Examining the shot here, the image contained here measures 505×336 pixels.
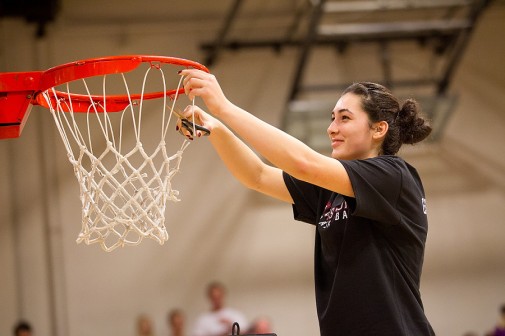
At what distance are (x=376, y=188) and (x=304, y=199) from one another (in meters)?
0.49

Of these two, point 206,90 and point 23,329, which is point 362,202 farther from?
point 23,329

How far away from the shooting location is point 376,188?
2.43 m

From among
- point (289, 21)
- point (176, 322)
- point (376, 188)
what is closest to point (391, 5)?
point (289, 21)

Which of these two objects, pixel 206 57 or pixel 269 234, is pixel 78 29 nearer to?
pixel 206 57

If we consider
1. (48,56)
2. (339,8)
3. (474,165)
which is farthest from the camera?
(474,165)

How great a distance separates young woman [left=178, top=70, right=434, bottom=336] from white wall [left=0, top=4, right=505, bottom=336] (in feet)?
17.5

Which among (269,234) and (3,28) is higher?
(3,28)

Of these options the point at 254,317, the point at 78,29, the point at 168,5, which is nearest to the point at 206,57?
the point at 168,5

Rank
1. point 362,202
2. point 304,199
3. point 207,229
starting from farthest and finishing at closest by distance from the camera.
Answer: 1. point 207,229
2. point 304,199
3. point 362,202

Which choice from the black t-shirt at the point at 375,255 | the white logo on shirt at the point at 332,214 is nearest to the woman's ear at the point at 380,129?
the black t-shirt at the point at 375,255

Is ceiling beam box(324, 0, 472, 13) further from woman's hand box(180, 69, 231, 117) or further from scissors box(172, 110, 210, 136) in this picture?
woman's hand box(180, 69, 231, 117)

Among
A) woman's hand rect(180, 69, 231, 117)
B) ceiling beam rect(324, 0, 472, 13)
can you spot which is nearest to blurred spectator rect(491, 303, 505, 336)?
ceiling beam rect(324, 0, 472, 13)

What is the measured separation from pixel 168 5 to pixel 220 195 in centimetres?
217

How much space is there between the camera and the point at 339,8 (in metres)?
7.09
